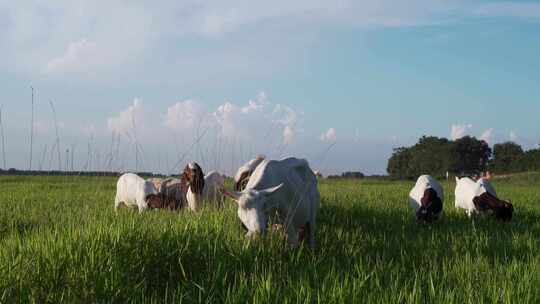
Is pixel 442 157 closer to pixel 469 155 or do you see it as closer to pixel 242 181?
pixel 469 155

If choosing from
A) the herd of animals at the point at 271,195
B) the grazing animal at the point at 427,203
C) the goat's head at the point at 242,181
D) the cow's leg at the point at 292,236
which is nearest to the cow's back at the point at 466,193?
the herd of animals at the point at 271,195

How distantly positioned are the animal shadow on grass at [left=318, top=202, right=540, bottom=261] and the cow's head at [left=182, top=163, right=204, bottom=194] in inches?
85.1

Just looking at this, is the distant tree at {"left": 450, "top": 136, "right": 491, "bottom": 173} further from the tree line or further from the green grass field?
the green grass field

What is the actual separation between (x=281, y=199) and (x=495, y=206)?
595 centimetres

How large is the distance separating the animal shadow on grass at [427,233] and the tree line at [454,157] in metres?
58.9

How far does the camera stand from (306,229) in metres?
6.75

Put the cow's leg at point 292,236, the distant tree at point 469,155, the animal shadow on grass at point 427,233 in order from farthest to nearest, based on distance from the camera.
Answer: the distant tree at point 469,155, the animal shadow on grass at point 427,233, the cow's leg at point 292,236

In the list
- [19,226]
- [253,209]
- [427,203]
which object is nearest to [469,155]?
[427,203]

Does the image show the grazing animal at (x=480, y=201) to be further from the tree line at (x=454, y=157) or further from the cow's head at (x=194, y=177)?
the tree line at (x=454, y=157)

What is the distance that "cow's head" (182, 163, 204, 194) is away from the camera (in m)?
8.98

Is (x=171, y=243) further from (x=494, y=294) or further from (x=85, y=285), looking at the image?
(x=494, y=294)

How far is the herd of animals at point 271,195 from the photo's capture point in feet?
18.8

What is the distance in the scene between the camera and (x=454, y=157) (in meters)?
70.0

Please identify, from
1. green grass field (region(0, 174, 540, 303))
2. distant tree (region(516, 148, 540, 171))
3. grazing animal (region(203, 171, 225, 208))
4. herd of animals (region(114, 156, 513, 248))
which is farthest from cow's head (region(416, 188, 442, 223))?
distant tree (region(516, 148, 540, 171))
